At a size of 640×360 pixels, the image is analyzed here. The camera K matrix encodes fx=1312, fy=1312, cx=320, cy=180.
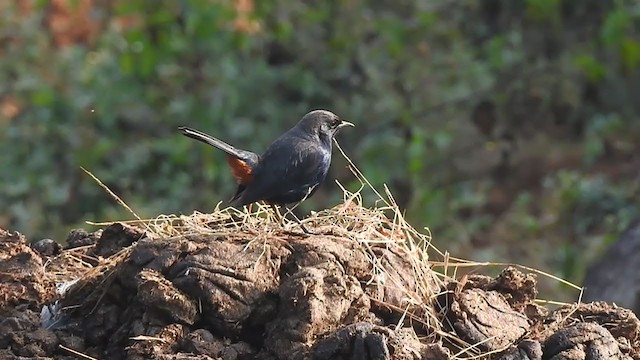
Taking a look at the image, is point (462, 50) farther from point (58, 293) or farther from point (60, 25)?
point (58, 293)

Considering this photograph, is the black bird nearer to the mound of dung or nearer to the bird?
the bird

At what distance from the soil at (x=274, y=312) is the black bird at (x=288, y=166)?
82cm

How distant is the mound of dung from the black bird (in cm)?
56

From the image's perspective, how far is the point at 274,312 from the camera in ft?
12.6

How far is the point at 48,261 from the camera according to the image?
454 centimetres

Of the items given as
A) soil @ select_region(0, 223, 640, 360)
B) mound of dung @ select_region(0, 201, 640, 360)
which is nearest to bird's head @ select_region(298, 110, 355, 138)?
mound of dung @ select_region(0, 201, 640, 360)

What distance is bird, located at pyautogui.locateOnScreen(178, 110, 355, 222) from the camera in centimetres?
495

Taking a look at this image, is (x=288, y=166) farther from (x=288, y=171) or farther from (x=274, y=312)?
(x=274, y=312)

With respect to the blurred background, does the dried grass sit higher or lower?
lower

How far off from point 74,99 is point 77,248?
21.4 ft

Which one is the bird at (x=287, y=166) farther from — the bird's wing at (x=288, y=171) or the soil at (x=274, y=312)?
the soil at (x=274, y=312)

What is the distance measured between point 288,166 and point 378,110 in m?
5.39

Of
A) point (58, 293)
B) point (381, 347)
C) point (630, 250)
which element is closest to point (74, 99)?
point (630, 250)

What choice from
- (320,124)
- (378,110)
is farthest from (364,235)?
(378,110)
